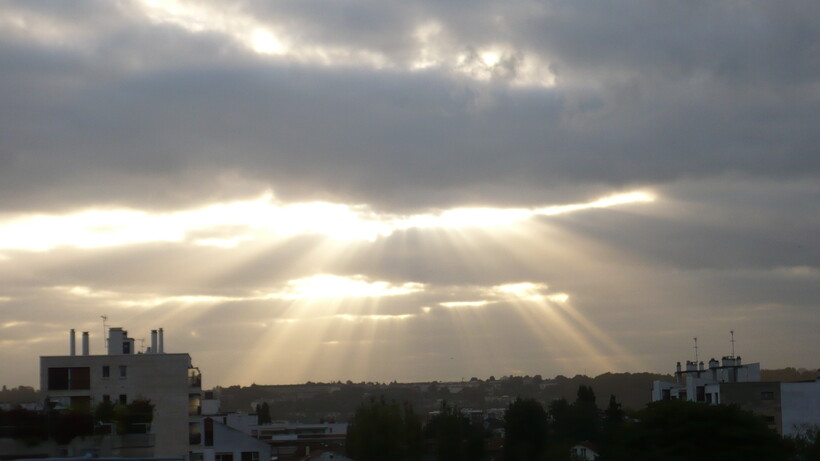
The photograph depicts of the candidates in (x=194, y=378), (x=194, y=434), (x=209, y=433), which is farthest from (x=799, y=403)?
(x=194, y=378)

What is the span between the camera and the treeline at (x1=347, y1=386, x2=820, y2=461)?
4162cm

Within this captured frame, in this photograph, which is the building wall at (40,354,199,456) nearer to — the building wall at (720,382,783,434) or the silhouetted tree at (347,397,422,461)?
the silhouetted tree at (347,397,422,461)

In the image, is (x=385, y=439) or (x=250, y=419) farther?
(x=250, y=419)

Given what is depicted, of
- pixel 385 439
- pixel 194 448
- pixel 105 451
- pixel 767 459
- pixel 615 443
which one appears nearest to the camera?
pixel 767 459

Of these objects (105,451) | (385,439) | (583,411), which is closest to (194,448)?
(385,439)

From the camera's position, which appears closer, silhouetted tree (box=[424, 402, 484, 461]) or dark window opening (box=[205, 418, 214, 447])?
silhouetted tree (box=[424, 402, 484, 461])

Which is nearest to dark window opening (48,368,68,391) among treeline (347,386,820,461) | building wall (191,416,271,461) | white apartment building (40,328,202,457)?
white apartment building (40,328,202,457)

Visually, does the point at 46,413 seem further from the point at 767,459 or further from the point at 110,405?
the point at 767,459

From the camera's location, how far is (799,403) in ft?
306

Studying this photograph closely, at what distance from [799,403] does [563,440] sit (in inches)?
1487

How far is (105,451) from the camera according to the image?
4712cm

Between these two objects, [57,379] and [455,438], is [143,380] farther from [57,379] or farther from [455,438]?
[455,438]

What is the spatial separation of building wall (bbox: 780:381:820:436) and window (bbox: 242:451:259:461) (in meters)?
46.2

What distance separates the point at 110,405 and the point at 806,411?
65.0 meters
